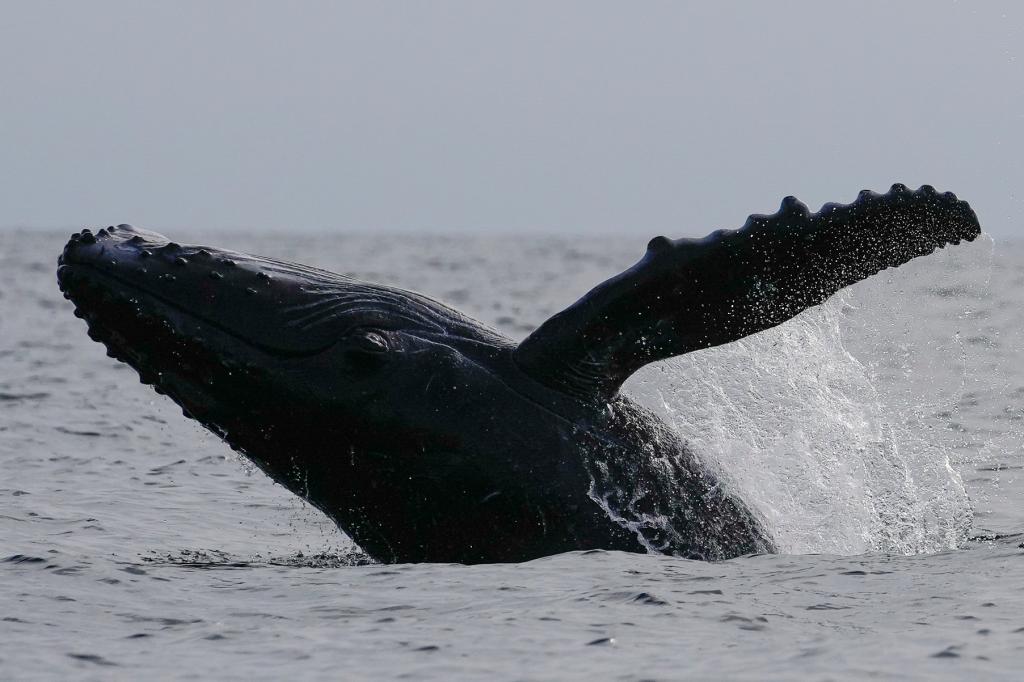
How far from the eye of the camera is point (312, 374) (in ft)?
32.3

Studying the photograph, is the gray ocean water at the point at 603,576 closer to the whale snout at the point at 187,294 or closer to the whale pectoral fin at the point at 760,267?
the whale pectoral fin at the point at 760,267

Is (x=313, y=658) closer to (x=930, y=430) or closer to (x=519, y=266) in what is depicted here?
(x=930, y=430)

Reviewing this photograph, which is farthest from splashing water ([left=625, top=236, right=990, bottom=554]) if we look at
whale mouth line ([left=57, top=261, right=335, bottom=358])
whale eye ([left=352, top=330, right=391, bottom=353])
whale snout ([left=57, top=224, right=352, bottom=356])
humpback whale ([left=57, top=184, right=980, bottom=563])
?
whale snout ([left=57, top=224, right=352, bottom=356])

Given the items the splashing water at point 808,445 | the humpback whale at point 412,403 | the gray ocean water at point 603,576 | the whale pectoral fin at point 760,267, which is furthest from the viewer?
the splashing water at point 808,445

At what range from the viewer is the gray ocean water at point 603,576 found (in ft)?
26.4

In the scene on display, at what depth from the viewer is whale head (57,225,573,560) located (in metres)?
9.80

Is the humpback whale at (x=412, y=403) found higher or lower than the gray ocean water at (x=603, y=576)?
higher

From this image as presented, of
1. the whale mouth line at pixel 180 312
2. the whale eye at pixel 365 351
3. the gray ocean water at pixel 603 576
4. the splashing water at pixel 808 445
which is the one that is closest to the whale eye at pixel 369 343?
the whale eye at pixel 365 351

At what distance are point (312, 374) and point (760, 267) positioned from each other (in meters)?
2.90

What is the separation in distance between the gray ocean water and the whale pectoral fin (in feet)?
4.38

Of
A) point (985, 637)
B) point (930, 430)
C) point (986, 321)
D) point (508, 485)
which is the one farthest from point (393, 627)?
point (986, 321)

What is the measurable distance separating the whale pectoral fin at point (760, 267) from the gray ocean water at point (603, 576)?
1.33 m

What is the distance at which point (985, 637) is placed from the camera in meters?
8.16

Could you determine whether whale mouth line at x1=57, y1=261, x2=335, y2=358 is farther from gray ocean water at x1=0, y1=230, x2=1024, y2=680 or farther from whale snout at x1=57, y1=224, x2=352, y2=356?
gray ocean water at x1=0, y1=230, x2=1024, y2=680
